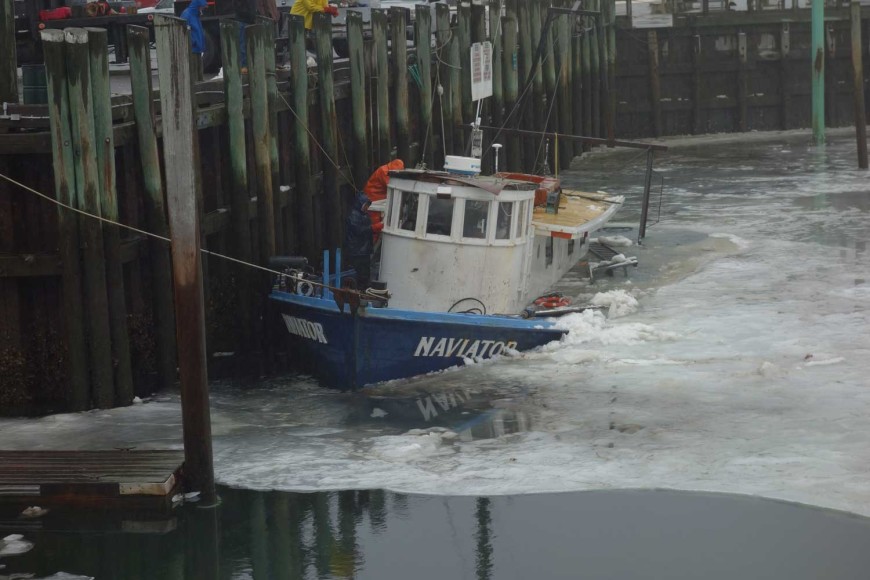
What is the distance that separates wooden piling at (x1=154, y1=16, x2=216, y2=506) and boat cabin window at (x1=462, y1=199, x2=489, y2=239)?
4.66m

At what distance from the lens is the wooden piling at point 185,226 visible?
360 inches

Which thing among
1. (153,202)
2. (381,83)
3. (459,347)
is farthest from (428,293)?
(381,83)

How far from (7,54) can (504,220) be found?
5040 mm

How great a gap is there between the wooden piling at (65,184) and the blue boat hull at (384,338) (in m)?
2.55

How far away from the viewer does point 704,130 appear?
31.5 metres

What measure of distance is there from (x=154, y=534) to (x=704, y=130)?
24335 millimetres

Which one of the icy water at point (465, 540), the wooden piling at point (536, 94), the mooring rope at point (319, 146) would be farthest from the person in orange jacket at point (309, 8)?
the icy water at point (465, 540)

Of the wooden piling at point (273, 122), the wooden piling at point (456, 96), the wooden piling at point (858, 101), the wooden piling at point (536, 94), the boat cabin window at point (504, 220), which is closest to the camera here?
the boat cabin window at point (504, 220)

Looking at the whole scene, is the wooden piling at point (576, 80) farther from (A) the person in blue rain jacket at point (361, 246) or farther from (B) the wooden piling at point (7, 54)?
(B) the wooden piling at point (7, 54)

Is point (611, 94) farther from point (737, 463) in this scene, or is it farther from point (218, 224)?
point (737, 463)

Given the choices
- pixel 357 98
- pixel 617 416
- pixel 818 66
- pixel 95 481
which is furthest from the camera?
pixel 818 66

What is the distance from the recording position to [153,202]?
12141 millimetres

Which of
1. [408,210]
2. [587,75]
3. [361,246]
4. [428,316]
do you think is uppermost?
[587,75]

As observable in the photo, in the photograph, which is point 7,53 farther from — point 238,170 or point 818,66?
point 818,66
